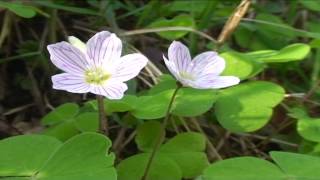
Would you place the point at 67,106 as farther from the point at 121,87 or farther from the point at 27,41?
the point at 27,41

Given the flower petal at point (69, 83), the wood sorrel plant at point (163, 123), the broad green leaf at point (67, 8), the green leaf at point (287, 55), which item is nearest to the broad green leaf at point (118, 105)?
the wood sorrel plant at point (163, 123)

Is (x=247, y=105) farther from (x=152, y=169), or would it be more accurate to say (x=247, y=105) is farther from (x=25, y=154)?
(x=25, y=154)

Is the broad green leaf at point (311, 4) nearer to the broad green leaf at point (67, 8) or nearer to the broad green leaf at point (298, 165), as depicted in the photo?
the broad green leaf at point (67, 8)

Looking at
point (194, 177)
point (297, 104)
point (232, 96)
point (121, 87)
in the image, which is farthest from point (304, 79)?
point (121, 87)

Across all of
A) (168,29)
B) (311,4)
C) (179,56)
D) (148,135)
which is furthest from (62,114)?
(311,4)

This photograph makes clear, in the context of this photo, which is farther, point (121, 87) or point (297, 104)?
point (297, 104)

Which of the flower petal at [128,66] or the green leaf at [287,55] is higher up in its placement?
the flower petal at [128,66]

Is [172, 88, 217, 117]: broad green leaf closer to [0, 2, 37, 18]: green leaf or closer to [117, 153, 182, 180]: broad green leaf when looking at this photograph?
[117, 153, 182, 180]: broad green leaf
